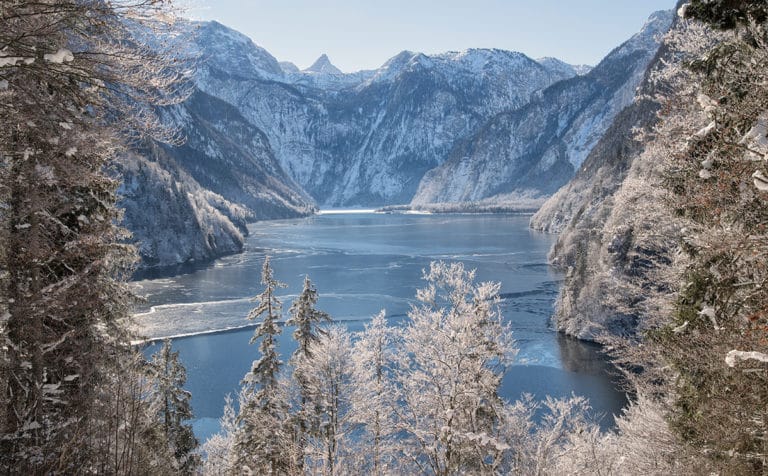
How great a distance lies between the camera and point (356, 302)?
6538 cm

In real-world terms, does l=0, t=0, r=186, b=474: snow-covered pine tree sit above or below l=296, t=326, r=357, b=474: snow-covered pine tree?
above

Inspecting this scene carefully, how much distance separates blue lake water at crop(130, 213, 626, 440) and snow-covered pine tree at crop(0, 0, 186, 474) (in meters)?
5.15

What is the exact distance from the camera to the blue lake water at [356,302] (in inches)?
1609

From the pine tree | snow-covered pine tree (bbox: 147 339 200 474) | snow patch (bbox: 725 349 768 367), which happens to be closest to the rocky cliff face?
snow patch (bbox: 725 349 768 367)

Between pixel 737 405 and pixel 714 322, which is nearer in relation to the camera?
pixel 737 405

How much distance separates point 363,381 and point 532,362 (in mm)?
29331

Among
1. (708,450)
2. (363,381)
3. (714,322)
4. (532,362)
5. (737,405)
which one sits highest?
(714,322)

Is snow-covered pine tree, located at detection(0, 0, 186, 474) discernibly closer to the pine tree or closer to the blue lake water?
the blue lake water

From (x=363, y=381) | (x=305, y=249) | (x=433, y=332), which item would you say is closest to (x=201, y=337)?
(x=363, y=381)

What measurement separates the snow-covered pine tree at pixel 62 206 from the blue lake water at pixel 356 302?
515 cm

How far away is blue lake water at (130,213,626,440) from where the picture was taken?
134 feet

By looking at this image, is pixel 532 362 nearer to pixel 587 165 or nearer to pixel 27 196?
pixel 27 196

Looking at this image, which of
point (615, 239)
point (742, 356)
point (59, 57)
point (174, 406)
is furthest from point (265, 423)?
point (615, 239)

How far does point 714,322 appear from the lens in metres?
8.37
